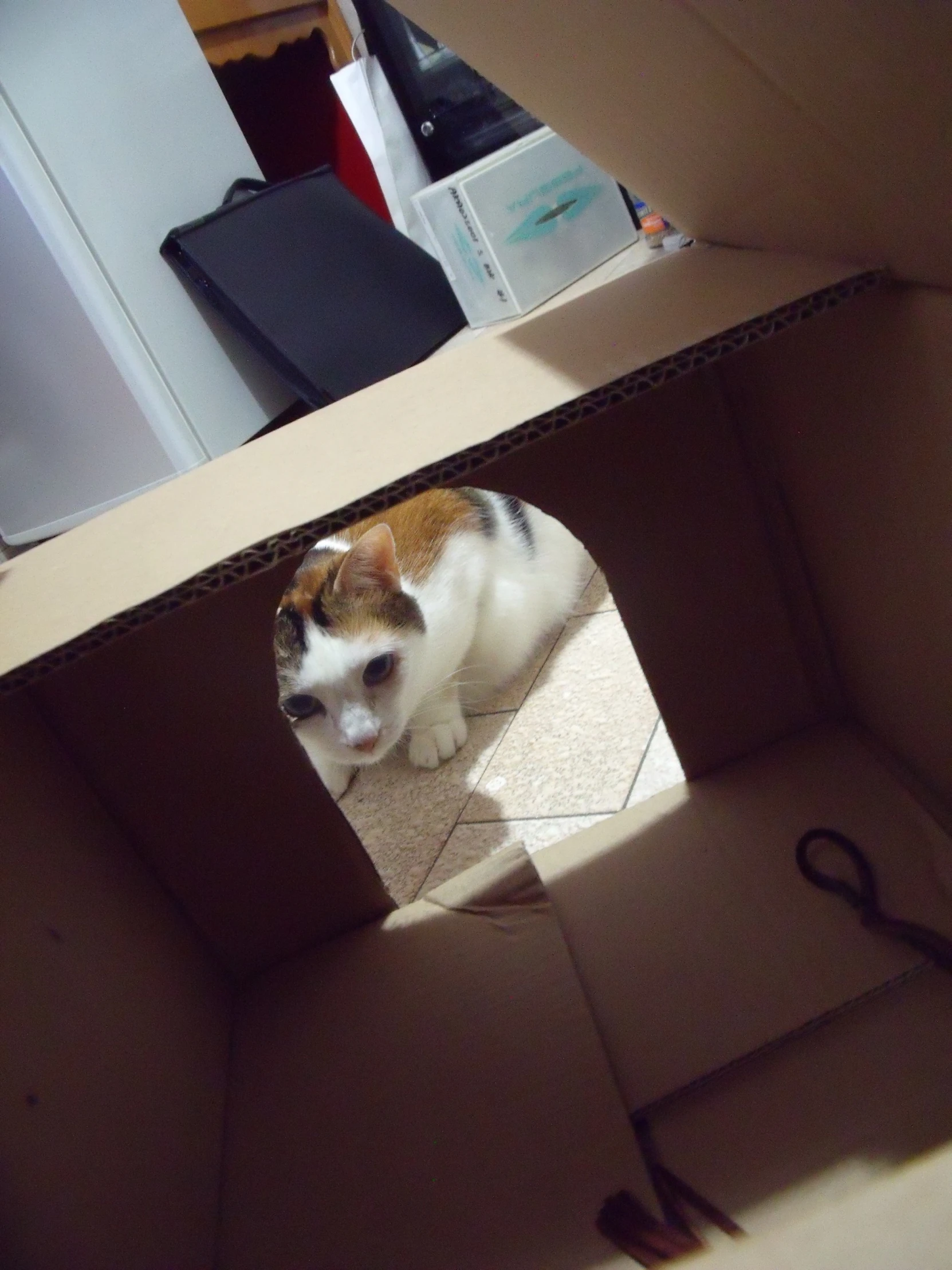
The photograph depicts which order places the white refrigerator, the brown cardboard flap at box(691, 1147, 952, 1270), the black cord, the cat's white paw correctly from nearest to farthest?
1. the brown cardboard flap at box(691, 1147, 952, 1270)
2. the black cord
3. the cat's white paw
4. the white refrigerator

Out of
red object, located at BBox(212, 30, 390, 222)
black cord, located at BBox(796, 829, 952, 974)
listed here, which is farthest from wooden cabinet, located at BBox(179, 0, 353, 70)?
black cord, located at BBox(796, 829, 952, 974)

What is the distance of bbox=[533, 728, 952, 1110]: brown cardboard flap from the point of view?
60cm

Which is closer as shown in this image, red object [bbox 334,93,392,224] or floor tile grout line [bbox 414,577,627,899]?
floor tile grout line [bbox 414,577,627,899]

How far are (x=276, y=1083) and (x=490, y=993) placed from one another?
0.17m

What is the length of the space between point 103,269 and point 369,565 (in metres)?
1.19

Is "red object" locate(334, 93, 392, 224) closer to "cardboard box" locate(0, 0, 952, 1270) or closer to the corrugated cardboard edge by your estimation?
"cardboard box" locate(0, 0, 952, 1270)

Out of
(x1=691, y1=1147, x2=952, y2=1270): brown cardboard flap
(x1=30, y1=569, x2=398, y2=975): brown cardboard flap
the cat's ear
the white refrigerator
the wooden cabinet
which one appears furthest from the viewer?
the wooden cabinet

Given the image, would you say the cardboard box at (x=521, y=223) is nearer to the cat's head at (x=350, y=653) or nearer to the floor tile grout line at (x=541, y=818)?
the cat's head at (x=350, y=653)

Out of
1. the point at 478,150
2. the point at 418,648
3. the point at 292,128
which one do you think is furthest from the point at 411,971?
the point at 292,128

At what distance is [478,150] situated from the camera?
94.3 inches

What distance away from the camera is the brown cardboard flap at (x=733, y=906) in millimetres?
604

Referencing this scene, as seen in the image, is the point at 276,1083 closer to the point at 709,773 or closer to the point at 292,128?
the point at 709,773

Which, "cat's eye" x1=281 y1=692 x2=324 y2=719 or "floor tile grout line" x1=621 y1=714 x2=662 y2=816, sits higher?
"cat's eye" x1=281 y1=692 x2=324 y2=719

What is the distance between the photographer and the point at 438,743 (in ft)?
4.06
